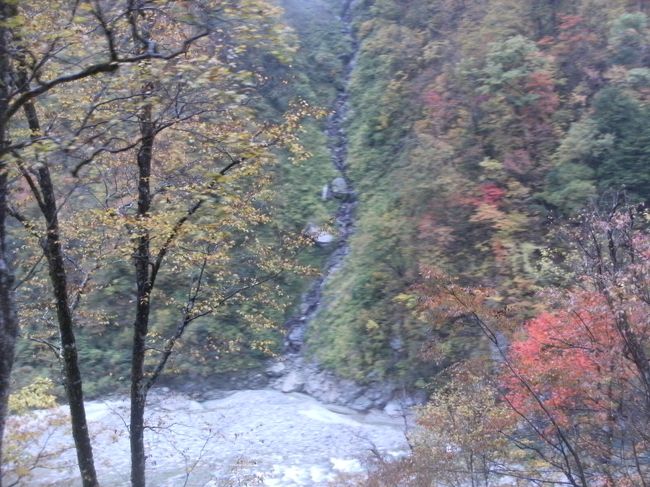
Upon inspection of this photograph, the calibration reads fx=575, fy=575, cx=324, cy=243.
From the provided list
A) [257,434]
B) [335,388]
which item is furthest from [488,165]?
[257,434]

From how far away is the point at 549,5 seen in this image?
16.7 meters

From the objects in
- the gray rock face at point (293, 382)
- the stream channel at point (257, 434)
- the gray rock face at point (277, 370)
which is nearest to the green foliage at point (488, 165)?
the gray rock face at point (293, 382)

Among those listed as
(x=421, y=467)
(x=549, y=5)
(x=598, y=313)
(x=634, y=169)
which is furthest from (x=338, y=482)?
(x=549, y=5)

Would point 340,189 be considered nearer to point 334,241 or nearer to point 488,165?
point 334,241

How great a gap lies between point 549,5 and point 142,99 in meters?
15.5

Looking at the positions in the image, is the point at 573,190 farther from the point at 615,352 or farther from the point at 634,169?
the point at 615,352

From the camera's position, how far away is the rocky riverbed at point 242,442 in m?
11.4

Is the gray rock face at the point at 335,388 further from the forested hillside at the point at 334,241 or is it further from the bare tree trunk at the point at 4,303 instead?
the bare tree trunk at the point at 4,303

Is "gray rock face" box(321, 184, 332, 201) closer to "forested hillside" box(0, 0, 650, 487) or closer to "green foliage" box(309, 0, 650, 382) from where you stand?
"forested hillside" box(0, 0, 650, 487)

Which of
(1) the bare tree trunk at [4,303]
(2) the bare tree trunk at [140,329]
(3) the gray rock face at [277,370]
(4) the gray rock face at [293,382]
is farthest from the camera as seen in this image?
(3) the gray rock face at [277,370]

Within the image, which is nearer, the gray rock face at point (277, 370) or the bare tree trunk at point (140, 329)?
the bare tree trunk at point (140, 329)

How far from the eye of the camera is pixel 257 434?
42.7 ft

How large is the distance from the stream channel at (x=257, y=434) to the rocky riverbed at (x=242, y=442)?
2 centimetres

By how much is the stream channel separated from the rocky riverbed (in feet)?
0.07
